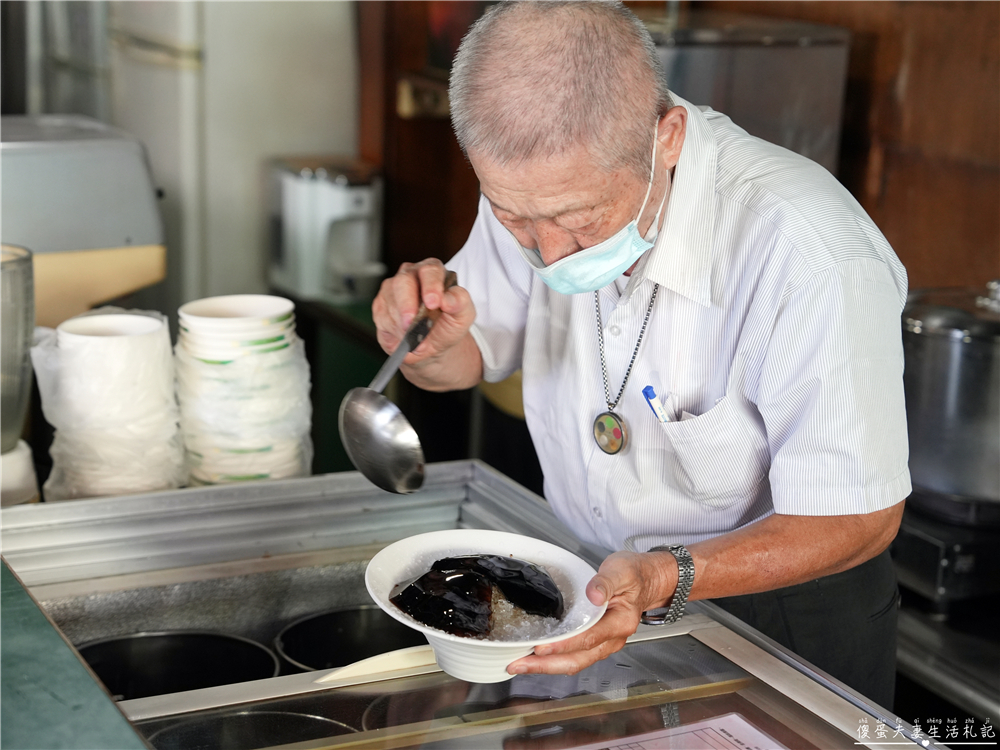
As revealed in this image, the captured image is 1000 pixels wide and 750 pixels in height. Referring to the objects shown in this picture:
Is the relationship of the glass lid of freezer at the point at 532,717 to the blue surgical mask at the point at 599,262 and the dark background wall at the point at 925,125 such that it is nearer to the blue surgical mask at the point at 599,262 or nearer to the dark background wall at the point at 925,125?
the blue surgical mask at the point at 599,262

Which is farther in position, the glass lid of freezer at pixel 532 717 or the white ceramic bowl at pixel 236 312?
the white ceramic bowl at pixel 236 312

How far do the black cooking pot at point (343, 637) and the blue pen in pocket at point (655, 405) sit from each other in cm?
42

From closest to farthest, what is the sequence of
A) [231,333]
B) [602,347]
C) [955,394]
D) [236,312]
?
[602,347] → [231,333] → [236,312] → [955,394]

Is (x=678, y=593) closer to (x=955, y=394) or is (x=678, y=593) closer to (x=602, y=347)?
(x=602, y=347)

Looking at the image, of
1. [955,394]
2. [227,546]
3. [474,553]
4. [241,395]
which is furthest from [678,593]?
[955,394]

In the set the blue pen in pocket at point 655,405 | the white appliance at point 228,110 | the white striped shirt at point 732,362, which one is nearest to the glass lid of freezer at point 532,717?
the white striped shirt at point 732,362

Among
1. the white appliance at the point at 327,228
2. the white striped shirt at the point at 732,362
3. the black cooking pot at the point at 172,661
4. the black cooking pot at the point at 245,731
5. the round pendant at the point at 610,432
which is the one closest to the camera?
the black cooking pot at the point at 245,731

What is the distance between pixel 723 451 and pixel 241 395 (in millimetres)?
730

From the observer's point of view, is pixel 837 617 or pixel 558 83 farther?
pixel 837 617

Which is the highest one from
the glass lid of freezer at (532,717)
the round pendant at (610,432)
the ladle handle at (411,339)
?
the ladle handle at (411,339)

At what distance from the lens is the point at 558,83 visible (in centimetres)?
112

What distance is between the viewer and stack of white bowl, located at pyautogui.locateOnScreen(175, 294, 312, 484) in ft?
5.32

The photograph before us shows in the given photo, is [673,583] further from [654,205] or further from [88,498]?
[88,498]

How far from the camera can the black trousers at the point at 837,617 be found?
151cm
